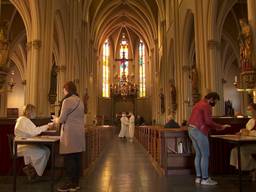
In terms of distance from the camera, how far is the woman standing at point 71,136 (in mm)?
4621

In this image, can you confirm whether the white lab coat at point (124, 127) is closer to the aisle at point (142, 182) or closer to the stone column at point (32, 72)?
the stone column at point (32, 72)

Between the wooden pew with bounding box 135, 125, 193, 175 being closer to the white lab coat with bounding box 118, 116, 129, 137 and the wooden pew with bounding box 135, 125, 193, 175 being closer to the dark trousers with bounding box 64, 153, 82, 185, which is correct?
the dark trousers with bounding box 64, 153, 82, 185

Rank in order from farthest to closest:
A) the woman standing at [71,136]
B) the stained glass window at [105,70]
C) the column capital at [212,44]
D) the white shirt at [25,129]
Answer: the stained glass window at [105,70] → the column capital at [212,44] → the white shirt at [25,129] → the woman standing at [71,136]

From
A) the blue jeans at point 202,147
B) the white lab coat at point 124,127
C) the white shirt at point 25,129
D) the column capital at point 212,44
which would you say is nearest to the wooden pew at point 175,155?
the blue jeans at point 202,147

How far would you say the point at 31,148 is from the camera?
5.28 metres

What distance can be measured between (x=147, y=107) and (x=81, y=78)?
1569cm

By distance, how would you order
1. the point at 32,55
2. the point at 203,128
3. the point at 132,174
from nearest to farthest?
1. the point at 203,128
2. the point at 132,174
3. the point at 32,55

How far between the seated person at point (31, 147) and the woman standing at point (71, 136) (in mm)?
509

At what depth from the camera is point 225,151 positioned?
6.52 m

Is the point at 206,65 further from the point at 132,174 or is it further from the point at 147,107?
the point at 147,107

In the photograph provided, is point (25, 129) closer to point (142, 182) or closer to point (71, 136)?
point (71, 136)

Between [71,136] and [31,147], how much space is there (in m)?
1.09

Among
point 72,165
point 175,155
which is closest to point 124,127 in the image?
point 175,155

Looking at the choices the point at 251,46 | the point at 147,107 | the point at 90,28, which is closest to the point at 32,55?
the point at 251,46
